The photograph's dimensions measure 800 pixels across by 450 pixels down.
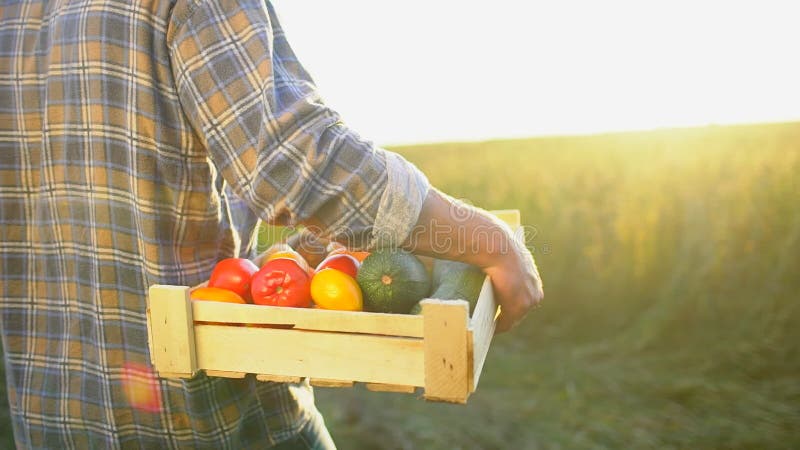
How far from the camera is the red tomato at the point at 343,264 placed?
222 cm

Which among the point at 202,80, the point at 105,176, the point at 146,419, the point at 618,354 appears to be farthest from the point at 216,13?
the point at 618,354

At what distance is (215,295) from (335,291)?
0.33 metres

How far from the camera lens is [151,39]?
6.13ft

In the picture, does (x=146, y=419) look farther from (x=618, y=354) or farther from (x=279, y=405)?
(x=618, y=354)

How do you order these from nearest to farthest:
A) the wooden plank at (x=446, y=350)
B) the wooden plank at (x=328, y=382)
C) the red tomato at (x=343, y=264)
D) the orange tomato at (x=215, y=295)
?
the wooden plank at (x=446, y=350)
the wooden plank at (x=328, y=382)
the orange tomato at (x=215, y=295)
the red tomato at (x=343, y=264)

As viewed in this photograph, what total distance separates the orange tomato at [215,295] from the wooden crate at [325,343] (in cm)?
6

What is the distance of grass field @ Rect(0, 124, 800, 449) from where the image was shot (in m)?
4.66

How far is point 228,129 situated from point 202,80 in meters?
0.14

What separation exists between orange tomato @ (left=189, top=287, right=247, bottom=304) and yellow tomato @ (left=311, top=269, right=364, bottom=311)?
214 millimetres

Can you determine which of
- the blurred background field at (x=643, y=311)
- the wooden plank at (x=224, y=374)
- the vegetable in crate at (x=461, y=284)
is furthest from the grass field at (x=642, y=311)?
the wooden plank at (x=224, y=374)

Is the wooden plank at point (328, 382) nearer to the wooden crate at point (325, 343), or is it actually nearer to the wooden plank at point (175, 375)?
the wooden crate at point (325, 343)

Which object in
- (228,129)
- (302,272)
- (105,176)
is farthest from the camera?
(302,272)

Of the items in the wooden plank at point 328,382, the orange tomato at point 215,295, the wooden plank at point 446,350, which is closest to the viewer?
the wooden plank at point 446,350

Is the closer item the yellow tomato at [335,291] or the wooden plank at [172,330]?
the wooden plank at [172,330]
